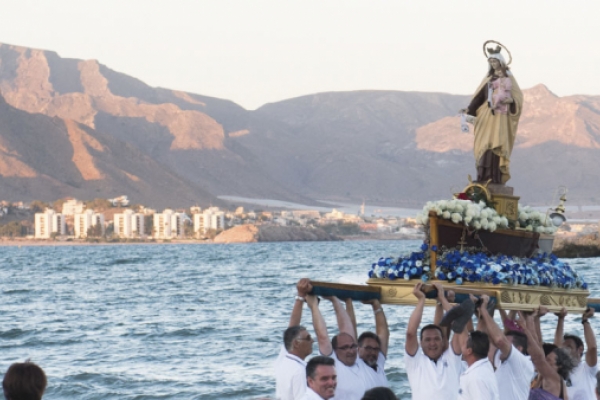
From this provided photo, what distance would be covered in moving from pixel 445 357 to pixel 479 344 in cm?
70

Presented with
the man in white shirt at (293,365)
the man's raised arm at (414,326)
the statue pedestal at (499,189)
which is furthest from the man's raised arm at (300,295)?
the statue pedestal at (499,189)

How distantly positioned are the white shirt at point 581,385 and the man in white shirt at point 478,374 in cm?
183

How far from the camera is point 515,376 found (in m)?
9.37

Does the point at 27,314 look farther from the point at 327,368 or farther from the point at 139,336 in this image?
the point at 327,368

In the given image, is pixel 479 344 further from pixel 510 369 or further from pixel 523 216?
pixel 523 216

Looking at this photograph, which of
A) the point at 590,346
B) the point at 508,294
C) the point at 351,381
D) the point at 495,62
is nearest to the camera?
the point at 351,381

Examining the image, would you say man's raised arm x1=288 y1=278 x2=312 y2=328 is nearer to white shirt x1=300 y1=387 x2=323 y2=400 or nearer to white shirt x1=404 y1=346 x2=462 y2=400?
white shirt x1=404 y1=346 x2=462 y2=400

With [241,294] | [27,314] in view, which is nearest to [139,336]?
[27,314]

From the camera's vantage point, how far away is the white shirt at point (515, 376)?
30.7 feet

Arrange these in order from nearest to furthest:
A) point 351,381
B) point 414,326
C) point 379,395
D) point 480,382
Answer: point 379,395, point 480,382, point 414,326, point 351,381

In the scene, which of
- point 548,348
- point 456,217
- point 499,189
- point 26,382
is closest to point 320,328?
point 456,217

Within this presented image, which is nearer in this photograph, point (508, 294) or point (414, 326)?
point (414, 326)

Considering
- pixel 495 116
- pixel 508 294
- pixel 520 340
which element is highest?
pixel 495 116

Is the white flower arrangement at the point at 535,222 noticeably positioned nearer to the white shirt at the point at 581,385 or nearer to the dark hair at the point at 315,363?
the white shirt at the point at 581,385
